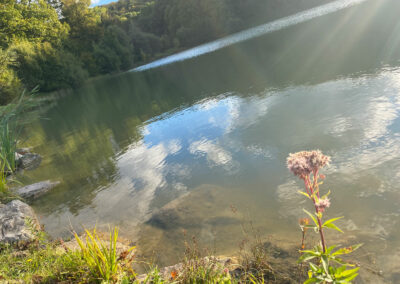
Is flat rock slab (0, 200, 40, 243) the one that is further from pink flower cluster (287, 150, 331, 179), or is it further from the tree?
the tree

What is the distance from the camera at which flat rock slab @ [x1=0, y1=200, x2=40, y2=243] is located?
5.87 meters

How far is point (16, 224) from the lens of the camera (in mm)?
6488

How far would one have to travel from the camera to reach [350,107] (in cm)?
988

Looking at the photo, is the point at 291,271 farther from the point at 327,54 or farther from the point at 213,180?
the point at 327,54

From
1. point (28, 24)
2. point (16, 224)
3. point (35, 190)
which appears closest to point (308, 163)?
point (16, 224)

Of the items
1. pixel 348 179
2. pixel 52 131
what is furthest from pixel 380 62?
pixel 52 131

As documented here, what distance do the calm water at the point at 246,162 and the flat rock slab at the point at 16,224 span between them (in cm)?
98

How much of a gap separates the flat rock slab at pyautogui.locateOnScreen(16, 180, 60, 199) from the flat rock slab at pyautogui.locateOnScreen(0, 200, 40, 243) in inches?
91.0

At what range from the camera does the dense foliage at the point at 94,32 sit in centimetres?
5925

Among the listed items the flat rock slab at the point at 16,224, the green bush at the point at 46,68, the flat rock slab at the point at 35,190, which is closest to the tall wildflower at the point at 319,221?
the flat rock slab at the point at 16,224

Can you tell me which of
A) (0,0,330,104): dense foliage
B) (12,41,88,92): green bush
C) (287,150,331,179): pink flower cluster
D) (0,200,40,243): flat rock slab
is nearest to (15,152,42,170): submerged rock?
(0,200,40,243): flat rock slab

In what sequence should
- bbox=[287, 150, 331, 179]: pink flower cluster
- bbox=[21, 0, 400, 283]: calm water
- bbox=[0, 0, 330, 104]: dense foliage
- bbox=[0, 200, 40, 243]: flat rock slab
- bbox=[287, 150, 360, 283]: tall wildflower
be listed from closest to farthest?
bbox=[287, 150, 360, 283]: tall wildflower → bbox=[287, 150, 331, 179]: pink flower cluster → bbox=[21, 0, 400, 283]: calm water → bbox=[0, 200, 40, 243]: flat rock slab → bbox=[0, 0, 330, 104]: dense foliage

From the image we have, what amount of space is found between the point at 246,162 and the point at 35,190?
8.10 meters

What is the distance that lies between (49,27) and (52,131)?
63.6m
